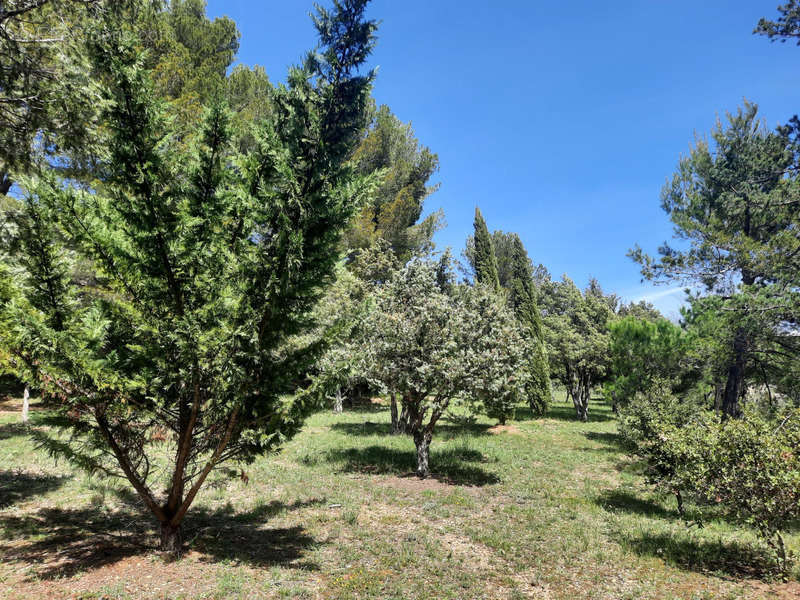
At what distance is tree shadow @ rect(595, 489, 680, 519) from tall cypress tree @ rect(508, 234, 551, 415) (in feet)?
46.4

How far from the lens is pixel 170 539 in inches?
272

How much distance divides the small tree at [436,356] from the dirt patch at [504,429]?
28.1ft

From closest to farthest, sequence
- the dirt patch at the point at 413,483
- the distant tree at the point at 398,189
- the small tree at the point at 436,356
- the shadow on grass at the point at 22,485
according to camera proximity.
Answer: the shadow on grass at the point at 22,485 < the dirt patch at the point at 413,483 < the small tree at the point at 436,356 < the distant tree at the point at 398,189

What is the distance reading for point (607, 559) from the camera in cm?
773

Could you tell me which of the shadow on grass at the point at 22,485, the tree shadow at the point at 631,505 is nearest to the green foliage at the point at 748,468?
the tree shadow at the point at 631,505

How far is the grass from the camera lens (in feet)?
20.5

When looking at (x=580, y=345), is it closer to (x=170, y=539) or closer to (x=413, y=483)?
(x=413, y=483)

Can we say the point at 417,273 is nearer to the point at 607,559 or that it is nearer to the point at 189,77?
the point at 607,559

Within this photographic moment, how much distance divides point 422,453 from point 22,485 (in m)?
11.2

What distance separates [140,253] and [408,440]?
1476 centimetres

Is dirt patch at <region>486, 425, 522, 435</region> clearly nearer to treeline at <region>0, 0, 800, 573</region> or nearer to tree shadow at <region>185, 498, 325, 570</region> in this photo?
treeline at <region>0, 0, 800, 573</region>

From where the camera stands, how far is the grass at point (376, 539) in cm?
625

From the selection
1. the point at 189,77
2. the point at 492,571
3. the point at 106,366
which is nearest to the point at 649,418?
the point at 492,571

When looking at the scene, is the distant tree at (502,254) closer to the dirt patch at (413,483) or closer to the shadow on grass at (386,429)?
the shadow on grass at (386,429)
